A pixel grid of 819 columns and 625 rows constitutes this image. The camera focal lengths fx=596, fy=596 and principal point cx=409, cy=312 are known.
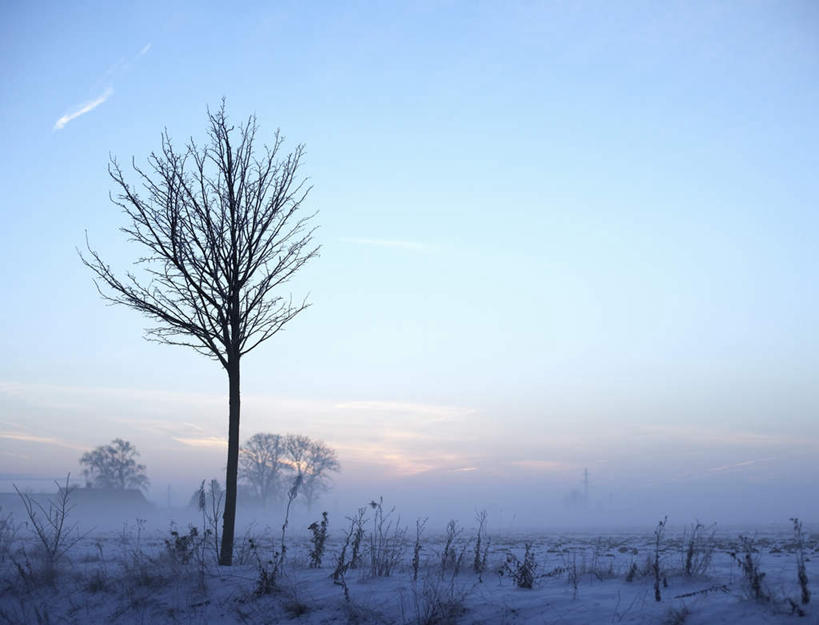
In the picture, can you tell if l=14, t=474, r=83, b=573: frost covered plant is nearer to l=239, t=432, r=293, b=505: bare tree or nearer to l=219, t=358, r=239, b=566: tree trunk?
l=219, t=358, r=239, b=566: tree trunk

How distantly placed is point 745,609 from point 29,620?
748 cm

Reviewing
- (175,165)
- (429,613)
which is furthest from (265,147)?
(429,613)

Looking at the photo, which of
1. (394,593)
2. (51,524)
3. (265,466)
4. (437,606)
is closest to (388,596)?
(394,593)

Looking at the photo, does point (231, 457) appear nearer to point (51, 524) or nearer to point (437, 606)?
point (51, 524)

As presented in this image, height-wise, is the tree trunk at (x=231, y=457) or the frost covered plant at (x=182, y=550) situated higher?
the tree trunk at (x=231, y=457)

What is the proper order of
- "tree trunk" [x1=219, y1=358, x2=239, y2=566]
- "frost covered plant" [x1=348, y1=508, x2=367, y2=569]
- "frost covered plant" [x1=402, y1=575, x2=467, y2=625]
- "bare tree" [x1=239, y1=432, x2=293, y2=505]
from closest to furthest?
"frost covered plant" [x1=402, y1=575, x2=467, y2=625], "frost covered plant" [x1=348, y1=508, x2=367, y2=569], "tree trunk" [x1=219, y1=358, x2=239, y2=566], "bare tree" [x1=239, y1=432, x2=293, y2=505]

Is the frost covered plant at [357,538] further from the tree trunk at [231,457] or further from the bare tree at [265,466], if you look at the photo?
the bare tree at [265,466]

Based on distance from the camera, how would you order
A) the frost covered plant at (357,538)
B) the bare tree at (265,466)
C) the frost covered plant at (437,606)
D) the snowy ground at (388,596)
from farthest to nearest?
the bare tree at (265,466), the frost covered plant at (357,538), the frost covered plant at (437,606), the snowy ground at (388,596)

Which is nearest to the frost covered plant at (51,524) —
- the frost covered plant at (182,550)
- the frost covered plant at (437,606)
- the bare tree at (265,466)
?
the frost covered plant at (182,550)

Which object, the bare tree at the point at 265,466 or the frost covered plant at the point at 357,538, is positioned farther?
the bare tree at the point at 265,466

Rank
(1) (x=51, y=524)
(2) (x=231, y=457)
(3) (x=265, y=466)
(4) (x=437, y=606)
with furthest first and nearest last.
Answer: (3) (x=265, y=466), (1) (x=51, y=524), (2) (x=231, y=457), (4) (x=437, y=606)

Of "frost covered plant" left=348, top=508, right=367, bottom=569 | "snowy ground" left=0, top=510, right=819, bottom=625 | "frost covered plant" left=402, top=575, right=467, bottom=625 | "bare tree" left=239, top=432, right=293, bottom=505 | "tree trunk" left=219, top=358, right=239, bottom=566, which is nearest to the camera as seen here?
"snowy ground" left=0, top=510, right=819, bottom=625

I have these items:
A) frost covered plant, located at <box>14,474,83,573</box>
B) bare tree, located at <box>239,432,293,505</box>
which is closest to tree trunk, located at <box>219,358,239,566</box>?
frost covered plant, located at <box>14,474,83,573</box>

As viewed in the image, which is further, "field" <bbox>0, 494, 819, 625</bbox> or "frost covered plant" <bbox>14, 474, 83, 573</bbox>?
"frost covered plant" <bbox>14, 474, 83, 573</bbox>
